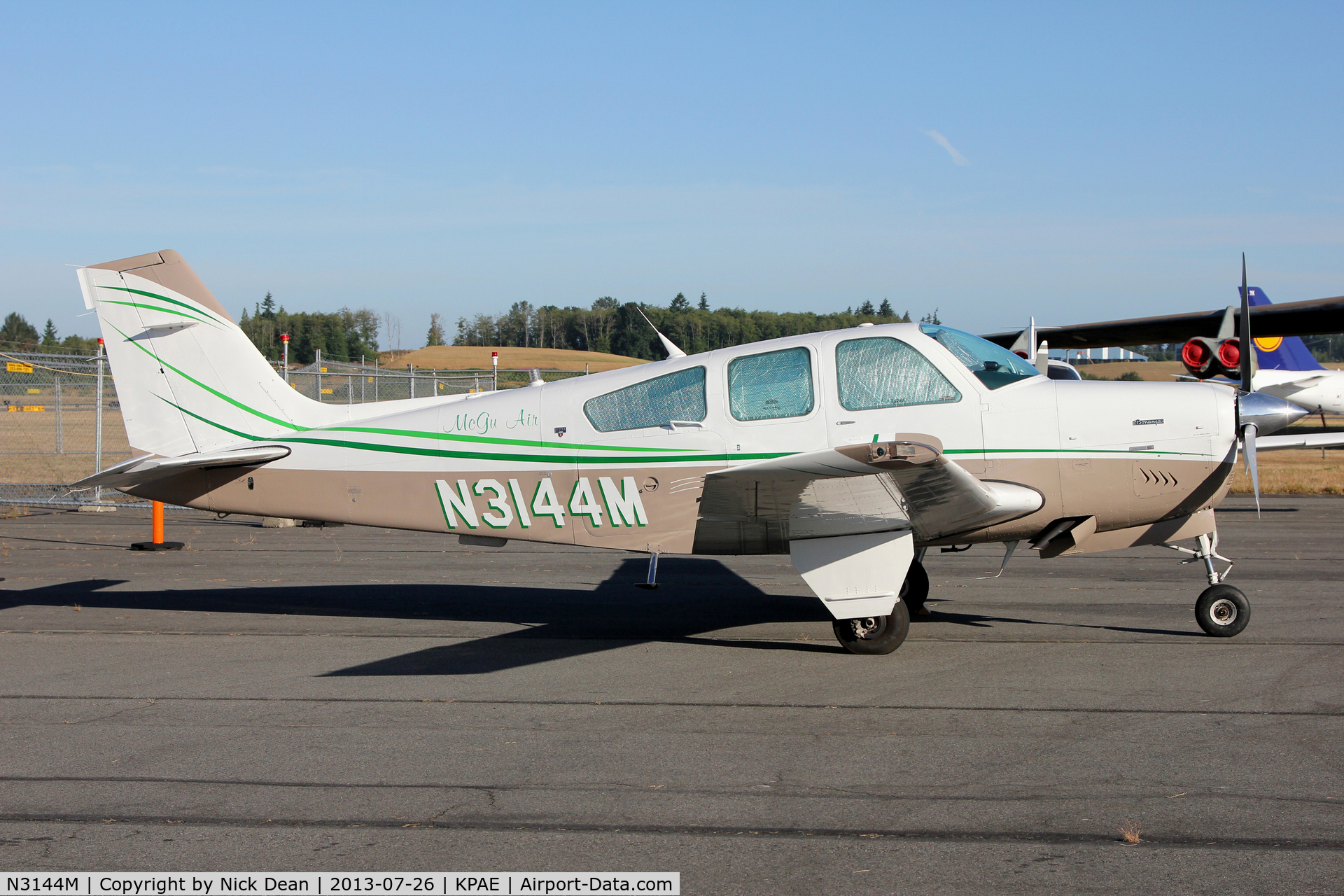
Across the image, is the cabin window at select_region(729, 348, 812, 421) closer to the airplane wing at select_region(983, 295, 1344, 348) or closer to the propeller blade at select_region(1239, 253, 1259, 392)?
the propeller blade at select_region(1239, 253, 1259, 392)

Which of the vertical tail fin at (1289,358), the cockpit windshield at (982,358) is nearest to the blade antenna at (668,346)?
the cockpit windshield at (982,358)

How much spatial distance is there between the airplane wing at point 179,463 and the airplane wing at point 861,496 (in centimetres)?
361

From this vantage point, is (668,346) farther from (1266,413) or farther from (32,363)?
(32,363)

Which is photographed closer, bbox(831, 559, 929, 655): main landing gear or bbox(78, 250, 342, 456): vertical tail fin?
bbox(831, 559, 929, 655): main landing gear

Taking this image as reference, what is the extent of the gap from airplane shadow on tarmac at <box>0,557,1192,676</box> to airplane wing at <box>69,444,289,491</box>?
1.61 m

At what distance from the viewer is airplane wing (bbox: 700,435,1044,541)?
5926 mm

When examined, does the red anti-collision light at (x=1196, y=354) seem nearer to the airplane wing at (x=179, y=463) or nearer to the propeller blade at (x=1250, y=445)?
the propeller blade at (x=1250, y=445)

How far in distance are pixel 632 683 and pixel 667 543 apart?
140cm

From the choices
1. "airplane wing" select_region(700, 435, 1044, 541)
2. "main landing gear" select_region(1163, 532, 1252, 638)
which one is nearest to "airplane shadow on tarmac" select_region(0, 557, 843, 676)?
"airplane wing" select_region(700, 435, 1044, 541)

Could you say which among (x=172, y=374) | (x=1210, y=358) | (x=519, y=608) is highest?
(x=1210, y=358)

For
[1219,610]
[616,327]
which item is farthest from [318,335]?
[1219,610]

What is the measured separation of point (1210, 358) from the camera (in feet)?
54.3

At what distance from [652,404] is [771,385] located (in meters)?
0.92

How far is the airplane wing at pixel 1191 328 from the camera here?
18.0 meters
